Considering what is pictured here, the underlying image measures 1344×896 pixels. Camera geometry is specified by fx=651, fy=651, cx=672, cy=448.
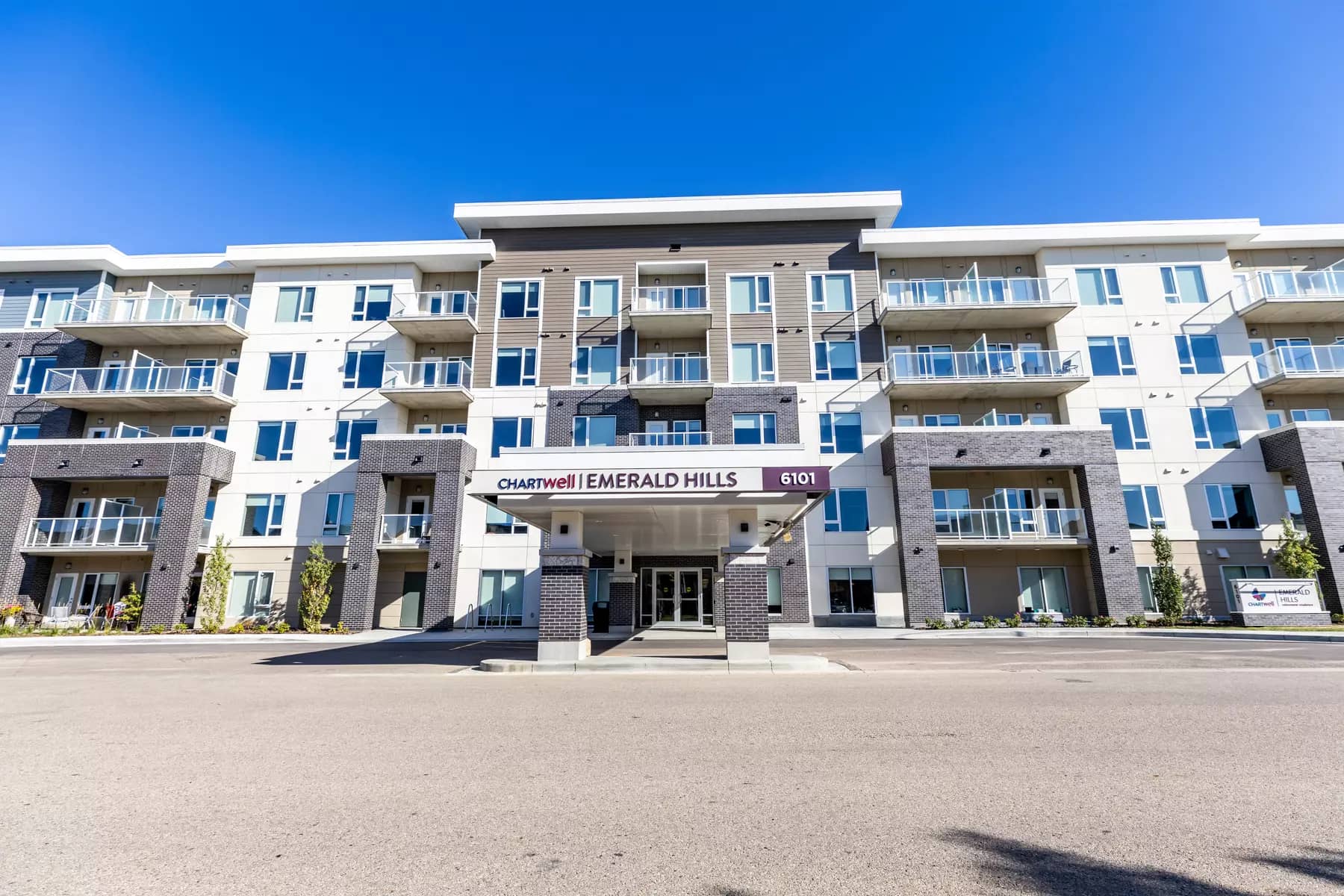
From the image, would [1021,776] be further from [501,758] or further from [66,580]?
[66,580]

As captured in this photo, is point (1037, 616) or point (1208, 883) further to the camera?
point (1037, 616)

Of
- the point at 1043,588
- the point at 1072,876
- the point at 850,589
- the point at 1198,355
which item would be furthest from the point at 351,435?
the point at 1198,355

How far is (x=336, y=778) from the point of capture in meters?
5.52

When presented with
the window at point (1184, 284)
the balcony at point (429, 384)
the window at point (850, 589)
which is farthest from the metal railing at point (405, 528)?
the window at point (1184, 284)

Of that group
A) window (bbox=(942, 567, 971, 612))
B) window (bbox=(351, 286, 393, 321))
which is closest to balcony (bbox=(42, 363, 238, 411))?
window (bbox=(351, 286, 393, 321))

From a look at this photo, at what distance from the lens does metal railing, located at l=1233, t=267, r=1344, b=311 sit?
26.2m

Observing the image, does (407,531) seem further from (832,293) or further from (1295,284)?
(1295,284)

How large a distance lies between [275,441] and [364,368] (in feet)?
15.5

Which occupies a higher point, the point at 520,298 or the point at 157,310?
the point at 520,298

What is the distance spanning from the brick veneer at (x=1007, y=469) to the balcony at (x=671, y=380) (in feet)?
26.2

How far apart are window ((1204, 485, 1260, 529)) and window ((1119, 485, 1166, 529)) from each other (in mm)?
1874

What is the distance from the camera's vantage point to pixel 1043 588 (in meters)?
25.3

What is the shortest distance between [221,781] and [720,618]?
2045 cm

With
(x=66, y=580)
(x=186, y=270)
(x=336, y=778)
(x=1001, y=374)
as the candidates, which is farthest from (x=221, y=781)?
(x=186, y=270)
